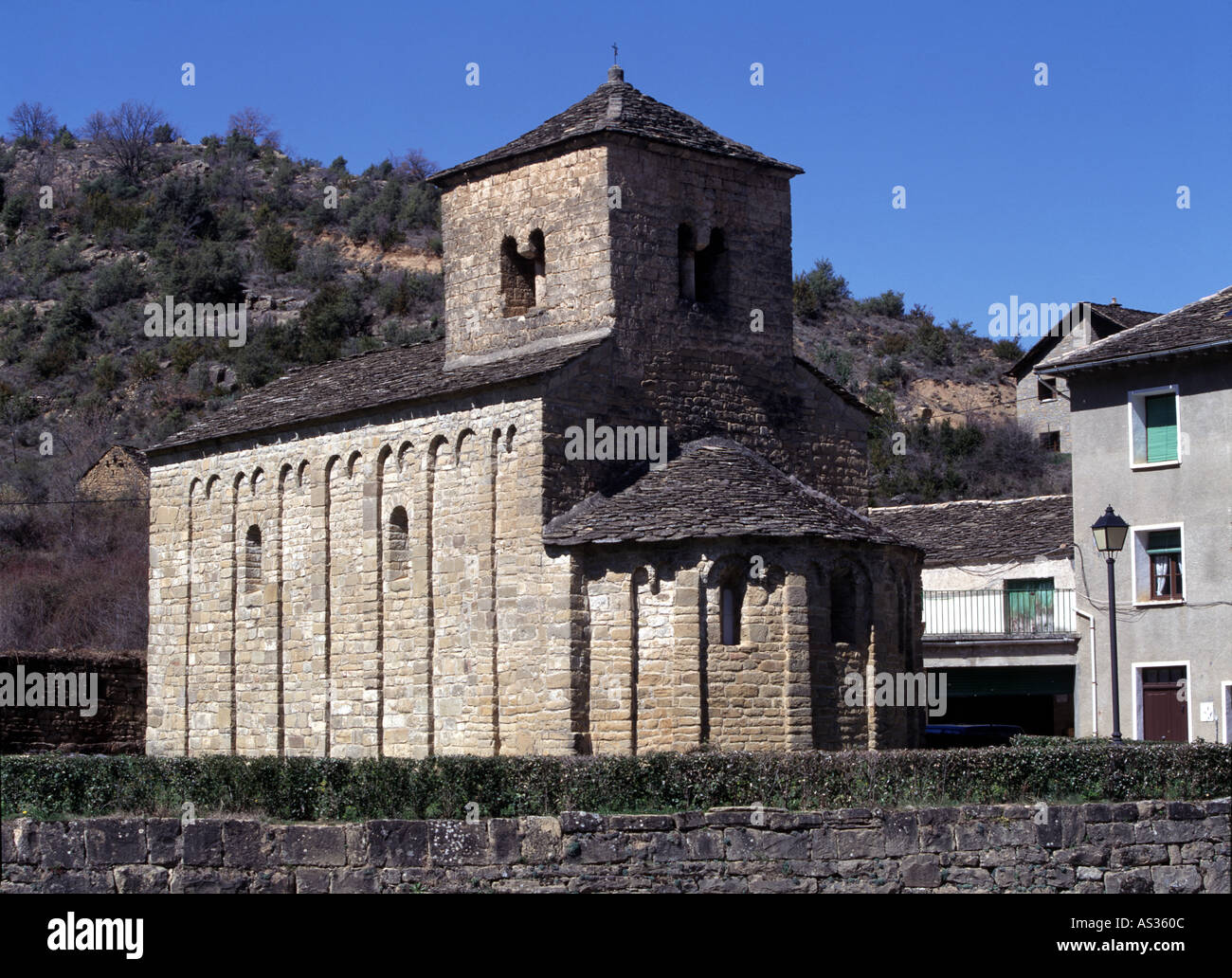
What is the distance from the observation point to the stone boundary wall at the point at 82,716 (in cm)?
3250

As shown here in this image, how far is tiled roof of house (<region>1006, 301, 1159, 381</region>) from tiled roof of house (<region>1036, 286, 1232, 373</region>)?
4.19m

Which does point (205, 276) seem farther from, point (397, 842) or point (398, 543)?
point (397, 842)

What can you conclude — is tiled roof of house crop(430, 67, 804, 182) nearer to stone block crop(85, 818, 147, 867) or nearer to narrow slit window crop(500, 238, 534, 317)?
narrow slit window crop(500, 238, 534, 317)

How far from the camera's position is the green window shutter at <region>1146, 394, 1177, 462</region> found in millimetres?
32281

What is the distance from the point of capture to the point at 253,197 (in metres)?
88.8

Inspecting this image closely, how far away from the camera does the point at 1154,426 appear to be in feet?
107

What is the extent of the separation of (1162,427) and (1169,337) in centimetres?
171

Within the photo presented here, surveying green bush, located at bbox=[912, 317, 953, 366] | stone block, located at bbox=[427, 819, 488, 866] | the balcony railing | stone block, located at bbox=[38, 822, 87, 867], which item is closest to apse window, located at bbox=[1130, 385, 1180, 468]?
the balcony railing

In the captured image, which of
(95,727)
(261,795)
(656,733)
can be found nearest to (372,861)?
(261,795)

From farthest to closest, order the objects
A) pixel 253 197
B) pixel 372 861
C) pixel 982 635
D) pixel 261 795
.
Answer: pixel 253 197, pixel 982 635, pixel 261 795, pixel 372 861

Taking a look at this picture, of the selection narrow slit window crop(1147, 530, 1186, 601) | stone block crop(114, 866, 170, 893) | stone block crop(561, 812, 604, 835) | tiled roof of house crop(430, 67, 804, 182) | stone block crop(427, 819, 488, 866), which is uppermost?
tiled roof of house crop(430, 67, 804, 182)

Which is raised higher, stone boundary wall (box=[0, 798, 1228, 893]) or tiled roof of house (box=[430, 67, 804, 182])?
tiled roof of house (box=[430, 67, 804, 182])

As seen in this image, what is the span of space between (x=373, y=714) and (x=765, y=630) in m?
7.24

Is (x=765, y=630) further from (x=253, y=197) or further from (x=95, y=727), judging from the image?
(x=253, y=197)
